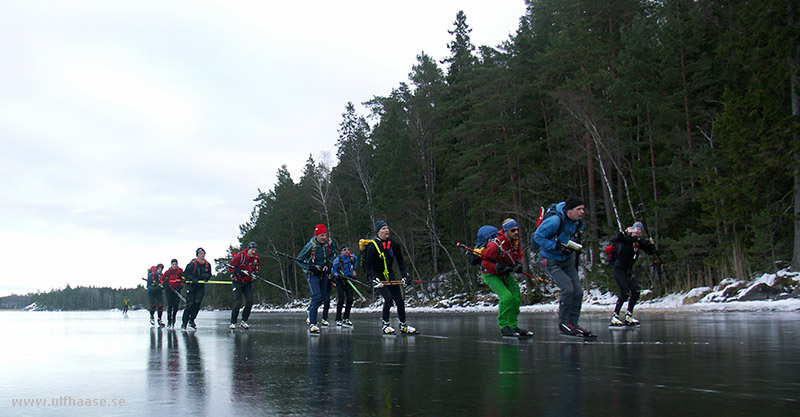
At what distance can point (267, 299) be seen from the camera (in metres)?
91.5

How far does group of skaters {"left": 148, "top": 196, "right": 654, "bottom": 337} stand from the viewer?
9.48 metres

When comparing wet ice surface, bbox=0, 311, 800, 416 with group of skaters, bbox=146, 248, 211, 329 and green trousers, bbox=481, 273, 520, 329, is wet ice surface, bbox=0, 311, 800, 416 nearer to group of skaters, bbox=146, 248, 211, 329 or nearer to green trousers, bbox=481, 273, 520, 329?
green trousers, bbox=481, 273, 520, 329

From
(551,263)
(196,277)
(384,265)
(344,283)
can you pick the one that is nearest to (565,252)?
(551,263)

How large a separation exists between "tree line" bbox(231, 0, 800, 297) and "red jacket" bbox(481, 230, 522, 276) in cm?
1612

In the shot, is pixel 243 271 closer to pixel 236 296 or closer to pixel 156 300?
pixel 236 296

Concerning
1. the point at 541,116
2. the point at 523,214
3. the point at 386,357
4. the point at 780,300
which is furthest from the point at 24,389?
the point at 541,116

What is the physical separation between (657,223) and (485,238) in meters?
21.9

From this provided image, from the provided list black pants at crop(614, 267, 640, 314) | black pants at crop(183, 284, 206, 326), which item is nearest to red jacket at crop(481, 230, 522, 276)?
black pants at crop(614, 267, 640, 314)

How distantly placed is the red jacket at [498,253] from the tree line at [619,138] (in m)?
16.1

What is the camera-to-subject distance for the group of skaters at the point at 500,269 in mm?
9484

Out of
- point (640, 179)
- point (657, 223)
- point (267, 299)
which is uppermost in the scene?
point (640, 179)

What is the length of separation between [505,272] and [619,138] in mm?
25653

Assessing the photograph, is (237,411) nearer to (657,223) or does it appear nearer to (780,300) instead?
(780,300)

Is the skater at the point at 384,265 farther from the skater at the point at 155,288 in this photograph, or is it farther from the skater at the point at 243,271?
the skater at the point at 155,288
